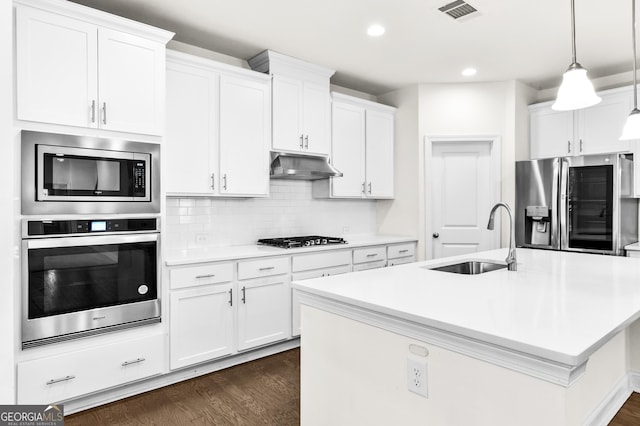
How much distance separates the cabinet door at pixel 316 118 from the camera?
4.01 meters

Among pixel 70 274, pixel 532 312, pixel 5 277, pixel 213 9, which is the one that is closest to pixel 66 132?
pixel 70 274

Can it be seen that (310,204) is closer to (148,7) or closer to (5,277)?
(148,7)

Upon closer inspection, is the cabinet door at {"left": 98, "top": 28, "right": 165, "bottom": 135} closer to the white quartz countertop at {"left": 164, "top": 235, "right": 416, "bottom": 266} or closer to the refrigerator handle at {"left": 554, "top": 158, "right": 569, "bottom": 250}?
the white quartz countertop at {"left": 164, "top": 235, "right": 416, "bottom": 266}

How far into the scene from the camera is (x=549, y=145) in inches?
179

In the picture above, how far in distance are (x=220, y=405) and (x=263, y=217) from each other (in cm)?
191

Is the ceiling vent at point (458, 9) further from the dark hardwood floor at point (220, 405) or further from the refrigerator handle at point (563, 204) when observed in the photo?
the dark hardwood floor at point (220, 405)

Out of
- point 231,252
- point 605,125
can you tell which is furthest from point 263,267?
point 605,125

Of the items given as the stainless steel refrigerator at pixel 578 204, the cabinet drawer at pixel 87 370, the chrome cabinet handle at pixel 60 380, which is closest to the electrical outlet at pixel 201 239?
the cabinet drawer at pixel 87 370

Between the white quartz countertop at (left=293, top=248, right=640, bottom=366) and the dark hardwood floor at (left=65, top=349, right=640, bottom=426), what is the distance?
97 cm

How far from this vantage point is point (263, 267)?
335 centimetres

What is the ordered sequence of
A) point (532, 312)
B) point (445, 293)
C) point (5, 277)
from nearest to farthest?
1. point (5, 277)
2. point (532, 312)
3. point (445, 293)

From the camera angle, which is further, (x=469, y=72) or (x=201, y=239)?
(x=469, y=72)

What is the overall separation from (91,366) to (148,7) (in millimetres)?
2491

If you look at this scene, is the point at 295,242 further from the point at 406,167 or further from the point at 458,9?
the point at 458,9
